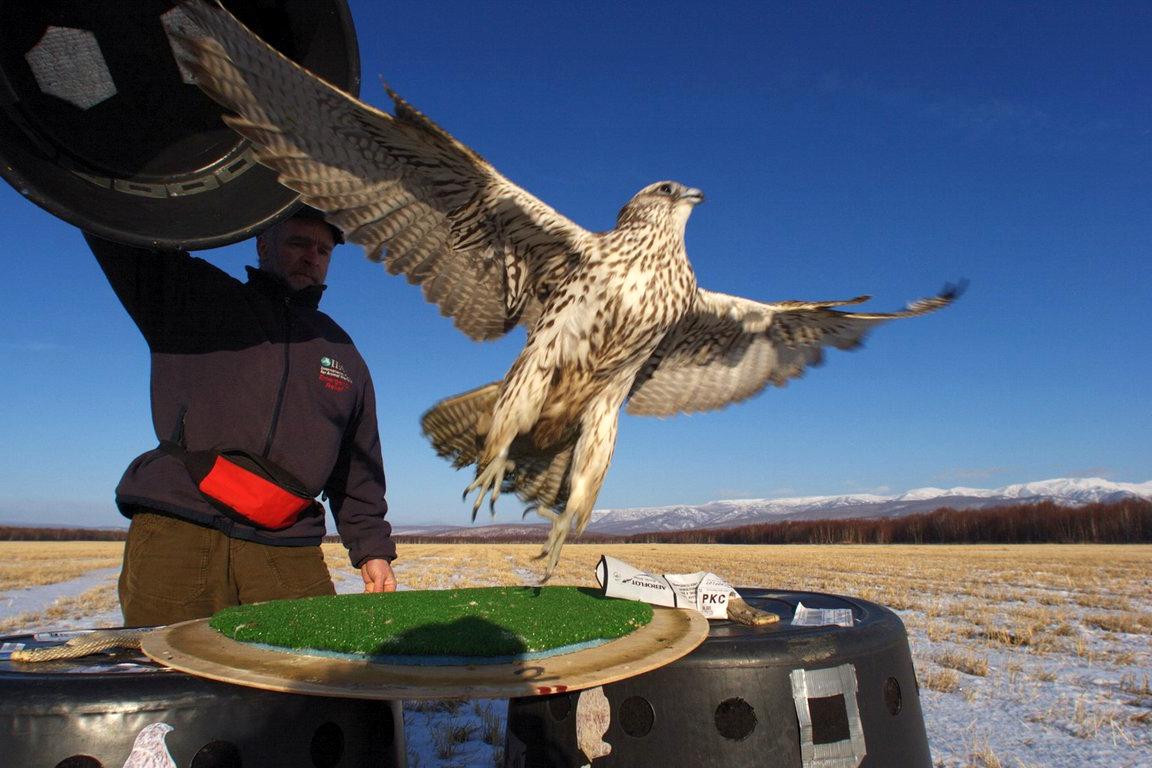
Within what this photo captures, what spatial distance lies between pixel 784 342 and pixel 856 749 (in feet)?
8.70

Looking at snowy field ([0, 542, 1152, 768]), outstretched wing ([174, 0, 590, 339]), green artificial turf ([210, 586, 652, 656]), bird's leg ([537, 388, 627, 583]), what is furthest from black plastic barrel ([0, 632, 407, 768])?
snowy field ([0, 542, 1152, 768])

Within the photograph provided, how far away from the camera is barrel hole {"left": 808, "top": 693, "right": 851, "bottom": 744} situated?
5.95ft

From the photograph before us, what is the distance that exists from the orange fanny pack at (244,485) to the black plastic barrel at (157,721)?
103 cm

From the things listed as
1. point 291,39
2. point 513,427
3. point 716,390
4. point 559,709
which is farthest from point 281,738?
point 716,390

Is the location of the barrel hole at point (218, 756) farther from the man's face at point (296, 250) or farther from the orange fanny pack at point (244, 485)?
the man's face at point (296, 250)

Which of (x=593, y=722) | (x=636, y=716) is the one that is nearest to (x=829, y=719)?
(x=636, y=716)

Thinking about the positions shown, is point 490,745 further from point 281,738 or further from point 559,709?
point 281,738

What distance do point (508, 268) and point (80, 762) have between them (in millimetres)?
2635

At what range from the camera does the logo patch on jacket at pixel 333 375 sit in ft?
10.7

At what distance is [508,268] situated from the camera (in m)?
3.58

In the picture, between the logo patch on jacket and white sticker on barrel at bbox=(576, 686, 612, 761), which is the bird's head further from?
white sticker on barrel at bbox=(576, 686, 612, 761)

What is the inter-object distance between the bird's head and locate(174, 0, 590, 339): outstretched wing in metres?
0.32

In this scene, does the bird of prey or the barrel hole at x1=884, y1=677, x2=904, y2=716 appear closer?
the barrel hole at x1=884, y1=677, x2=904, y2=716

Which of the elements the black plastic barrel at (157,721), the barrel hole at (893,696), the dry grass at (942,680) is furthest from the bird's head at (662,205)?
the dry grass at (942,680)
